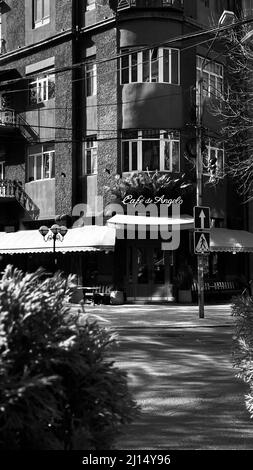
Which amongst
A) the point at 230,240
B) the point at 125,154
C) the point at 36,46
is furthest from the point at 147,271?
the point at 36,46

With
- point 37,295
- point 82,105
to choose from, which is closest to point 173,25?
point 82,105

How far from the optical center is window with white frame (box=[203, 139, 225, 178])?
25875mm

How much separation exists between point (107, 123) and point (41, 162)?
462cm

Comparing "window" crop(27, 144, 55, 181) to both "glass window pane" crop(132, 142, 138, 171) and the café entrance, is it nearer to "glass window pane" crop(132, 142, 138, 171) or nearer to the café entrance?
"glass window pane" crop(132, 142, 138, 171)

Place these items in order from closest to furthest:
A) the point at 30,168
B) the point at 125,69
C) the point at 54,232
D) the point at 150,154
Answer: the point at 54,232 → the point at 150,154 → the point at 125,69 → the point at 30,168

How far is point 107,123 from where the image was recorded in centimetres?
2567

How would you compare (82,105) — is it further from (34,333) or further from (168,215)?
(34,333)

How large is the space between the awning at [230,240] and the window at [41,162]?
8.27m

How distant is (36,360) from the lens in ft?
9.98

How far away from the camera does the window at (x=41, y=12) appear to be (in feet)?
93.4

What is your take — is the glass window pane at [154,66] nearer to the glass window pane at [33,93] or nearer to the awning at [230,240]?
the glass window pane at [33,93]

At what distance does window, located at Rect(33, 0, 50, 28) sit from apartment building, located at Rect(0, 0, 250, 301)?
66 millimetres

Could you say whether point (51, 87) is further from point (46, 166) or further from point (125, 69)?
point (125, 69)

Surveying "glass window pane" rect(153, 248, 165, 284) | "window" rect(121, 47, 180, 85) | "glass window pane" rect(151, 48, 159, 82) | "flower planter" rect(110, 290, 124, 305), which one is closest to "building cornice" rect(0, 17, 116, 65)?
"window" rect(121, 47, 180, 85)
